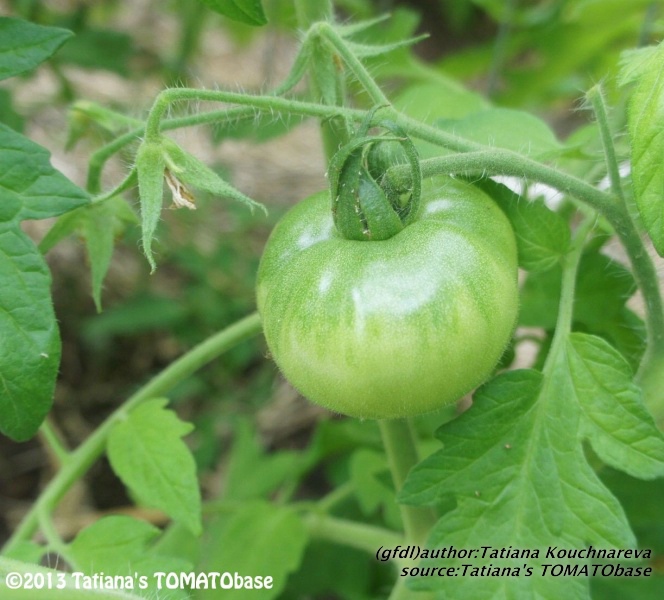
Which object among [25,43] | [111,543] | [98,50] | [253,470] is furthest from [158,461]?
[98,50]

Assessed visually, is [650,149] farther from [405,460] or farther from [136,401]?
[136,401]

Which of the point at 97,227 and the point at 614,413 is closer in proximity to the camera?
the point at 614,413

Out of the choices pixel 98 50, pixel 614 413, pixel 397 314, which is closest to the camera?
pixel 397 314

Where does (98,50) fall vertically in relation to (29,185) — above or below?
below

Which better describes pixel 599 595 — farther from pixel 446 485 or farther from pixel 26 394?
pixel 26 394

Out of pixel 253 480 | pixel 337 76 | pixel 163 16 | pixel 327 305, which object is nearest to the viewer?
pixel 327 305

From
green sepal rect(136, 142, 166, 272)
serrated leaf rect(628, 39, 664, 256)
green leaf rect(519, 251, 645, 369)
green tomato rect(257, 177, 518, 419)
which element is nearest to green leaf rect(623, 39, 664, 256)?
serrated leaf rect(628, 39, 664, 256)

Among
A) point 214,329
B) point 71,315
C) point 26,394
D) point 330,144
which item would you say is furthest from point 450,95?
point 71,315
